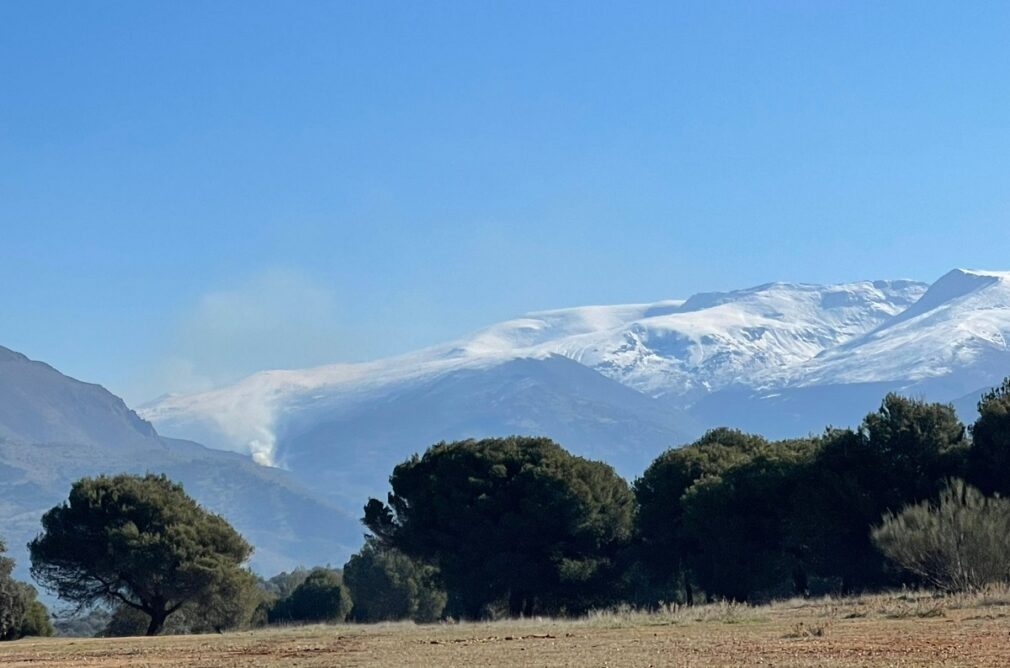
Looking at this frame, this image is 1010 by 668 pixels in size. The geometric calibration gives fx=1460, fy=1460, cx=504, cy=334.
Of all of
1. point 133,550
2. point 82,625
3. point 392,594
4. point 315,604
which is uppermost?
point 133,550

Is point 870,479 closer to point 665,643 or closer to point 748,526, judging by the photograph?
point 748,526

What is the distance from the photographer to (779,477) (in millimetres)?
59281

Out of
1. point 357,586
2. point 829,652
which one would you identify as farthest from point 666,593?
point 829,652

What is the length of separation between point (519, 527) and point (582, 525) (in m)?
2.84

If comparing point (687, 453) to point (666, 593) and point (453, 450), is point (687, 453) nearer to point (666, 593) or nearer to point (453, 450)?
point (666, 593)

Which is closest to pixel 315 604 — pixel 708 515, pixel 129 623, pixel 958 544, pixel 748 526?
pixel 129 623

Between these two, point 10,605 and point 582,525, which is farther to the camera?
point 582,525

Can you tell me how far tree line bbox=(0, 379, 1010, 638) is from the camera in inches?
2191

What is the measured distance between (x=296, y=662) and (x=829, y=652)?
1072 cm

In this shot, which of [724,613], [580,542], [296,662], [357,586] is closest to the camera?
[296,662]

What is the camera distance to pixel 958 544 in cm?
4050

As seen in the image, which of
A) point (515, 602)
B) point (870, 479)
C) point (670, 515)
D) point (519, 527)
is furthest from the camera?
point (670, 515)

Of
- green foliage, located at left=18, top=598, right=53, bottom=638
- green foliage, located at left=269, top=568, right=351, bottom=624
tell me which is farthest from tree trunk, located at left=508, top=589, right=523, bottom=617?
green foliage, located at left=269, top=568, right=351, bottom=624

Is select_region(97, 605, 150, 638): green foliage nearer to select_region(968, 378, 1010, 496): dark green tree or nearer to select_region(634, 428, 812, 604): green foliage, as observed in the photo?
select_region(634, 428, 812, 604): green foliage
